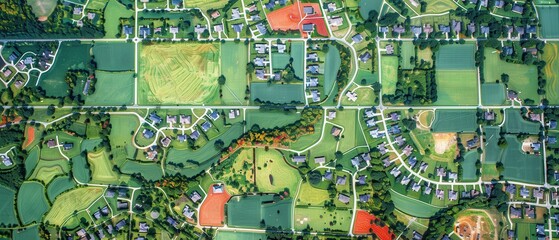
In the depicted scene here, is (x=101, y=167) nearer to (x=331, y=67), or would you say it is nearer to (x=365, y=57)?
(x=331, y=67)

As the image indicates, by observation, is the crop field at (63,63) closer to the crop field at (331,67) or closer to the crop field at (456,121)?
the crop field at (331,67)

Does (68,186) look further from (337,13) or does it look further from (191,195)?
(337,13)

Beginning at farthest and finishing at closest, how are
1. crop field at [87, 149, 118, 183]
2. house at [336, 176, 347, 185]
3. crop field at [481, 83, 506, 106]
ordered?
1. crop field at [87, 149, 118, 183]
2. crop field at [481, 83, 506, 106]
3. house at [336, 176, 347, 185]

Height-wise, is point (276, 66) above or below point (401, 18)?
below

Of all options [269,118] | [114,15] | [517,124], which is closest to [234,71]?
[269,118]

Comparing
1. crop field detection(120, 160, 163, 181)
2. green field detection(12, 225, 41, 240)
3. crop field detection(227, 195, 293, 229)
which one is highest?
crop field detection(120, 160, 163, 181)

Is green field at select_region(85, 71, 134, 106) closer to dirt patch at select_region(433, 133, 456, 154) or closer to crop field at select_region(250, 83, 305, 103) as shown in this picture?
crop field at select_region(250, 83, 305, 103)

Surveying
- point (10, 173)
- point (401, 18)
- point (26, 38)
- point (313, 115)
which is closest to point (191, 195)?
point (313, 115)

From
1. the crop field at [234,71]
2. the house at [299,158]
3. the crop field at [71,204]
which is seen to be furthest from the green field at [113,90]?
the house at [299,158]

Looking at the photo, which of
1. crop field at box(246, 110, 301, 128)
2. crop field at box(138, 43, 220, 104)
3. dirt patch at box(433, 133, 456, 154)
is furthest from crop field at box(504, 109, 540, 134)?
crop field at box(138, 43, 220, 104)
